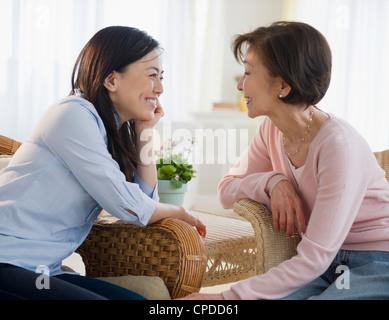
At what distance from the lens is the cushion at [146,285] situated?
1.26 m

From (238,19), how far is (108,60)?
4.28 metres

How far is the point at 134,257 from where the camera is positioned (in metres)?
1.39

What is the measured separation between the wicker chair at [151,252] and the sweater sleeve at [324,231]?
0.19 metres

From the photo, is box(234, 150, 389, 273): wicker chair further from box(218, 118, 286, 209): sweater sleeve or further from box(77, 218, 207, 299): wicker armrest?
box(77, 218, 207, 299): wicker armrest

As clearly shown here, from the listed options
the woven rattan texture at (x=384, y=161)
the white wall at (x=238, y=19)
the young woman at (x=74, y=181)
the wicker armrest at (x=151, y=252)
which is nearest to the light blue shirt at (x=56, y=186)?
the young woman at (x=74, y=181)

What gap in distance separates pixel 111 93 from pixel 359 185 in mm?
732

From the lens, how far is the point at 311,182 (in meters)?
1.36

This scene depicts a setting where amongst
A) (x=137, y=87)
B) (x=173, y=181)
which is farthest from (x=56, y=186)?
(x=173, y=181)

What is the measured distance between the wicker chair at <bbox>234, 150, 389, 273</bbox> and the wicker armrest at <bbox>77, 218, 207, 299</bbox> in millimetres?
195

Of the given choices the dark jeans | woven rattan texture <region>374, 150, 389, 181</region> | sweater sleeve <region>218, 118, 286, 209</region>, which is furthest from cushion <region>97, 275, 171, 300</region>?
woven rattan texture <region>374, 150, 389, 181</region>

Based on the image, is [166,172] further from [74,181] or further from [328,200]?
[328,200]

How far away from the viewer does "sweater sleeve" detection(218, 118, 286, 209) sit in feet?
4.85

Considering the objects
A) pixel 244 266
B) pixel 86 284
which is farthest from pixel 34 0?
pixel 86 284

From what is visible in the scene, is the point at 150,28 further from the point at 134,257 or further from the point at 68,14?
the point at 134,257
